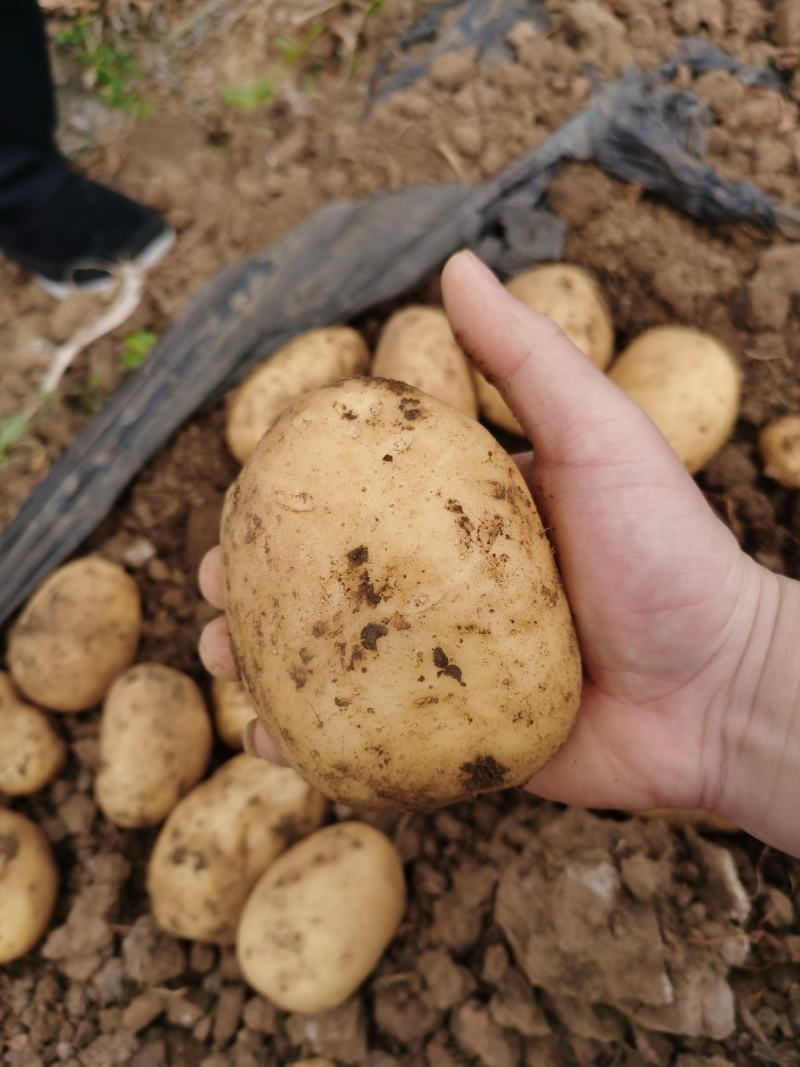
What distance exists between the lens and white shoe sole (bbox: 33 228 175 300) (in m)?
2.62

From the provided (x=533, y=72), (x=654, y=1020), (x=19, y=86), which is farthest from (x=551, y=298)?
(x=19, y=86)

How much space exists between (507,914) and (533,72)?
2478mm

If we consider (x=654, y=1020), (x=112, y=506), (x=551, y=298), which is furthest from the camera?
(x=112, y=506)

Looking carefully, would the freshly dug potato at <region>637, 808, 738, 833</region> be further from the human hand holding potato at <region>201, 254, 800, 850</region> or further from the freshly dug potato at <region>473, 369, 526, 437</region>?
the freshly dug potato at <region>473, 369, 526, 437</region>

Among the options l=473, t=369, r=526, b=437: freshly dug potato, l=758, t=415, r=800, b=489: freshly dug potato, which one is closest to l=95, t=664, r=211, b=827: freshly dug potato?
l=473, t=369, r=526, b=437: freshly dug potato

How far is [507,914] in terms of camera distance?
1.75m

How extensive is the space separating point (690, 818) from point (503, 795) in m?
0.45

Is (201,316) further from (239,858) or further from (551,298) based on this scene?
(239,858)

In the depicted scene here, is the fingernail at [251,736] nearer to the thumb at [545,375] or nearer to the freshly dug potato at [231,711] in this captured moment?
the freshly dug potato at [231,711]

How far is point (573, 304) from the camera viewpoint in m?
2.06

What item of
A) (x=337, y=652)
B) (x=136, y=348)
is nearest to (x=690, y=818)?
(x=337, y=652)

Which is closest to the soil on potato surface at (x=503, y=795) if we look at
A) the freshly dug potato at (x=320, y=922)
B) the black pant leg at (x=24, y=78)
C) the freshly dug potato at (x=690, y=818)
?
the freshly dug potato at (x=690, y=818)

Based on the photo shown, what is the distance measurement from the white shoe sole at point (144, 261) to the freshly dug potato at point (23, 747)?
4.41 ft

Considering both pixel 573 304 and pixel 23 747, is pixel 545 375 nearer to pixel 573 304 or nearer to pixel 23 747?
pixel 573 304
